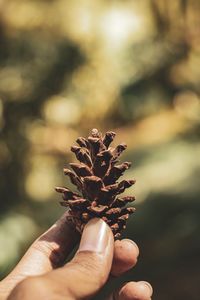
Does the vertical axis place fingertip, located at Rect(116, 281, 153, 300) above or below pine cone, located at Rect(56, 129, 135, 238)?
below

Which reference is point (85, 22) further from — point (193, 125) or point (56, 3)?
point (193, 125)

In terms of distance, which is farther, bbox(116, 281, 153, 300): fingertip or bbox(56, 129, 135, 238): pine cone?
bbox(116, 281, 153, 300): fingertip

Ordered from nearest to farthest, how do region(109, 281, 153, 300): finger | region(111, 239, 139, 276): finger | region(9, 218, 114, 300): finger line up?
region(9, 218, 114, 300): finger < region(111, 239, 139, 276): finger < region(109, 281, 153, 300): finger

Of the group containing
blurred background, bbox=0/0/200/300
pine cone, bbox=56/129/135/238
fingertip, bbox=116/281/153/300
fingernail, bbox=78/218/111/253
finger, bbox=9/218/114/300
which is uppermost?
blurred background, bbox=0/0/200/300

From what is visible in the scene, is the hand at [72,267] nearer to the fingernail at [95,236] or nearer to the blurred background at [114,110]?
the fingernail at [95,236]

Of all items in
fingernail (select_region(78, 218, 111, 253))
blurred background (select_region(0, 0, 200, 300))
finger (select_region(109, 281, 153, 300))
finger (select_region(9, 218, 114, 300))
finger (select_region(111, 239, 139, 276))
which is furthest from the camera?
blurred background (select_region(0, 0, 200, 300))

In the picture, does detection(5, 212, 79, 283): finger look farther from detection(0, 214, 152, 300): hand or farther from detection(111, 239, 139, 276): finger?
detection(111, 239, 139, 276): finger

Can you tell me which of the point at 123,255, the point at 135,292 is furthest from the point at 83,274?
the point at 135,292

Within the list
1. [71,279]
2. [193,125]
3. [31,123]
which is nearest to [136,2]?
[193,125]

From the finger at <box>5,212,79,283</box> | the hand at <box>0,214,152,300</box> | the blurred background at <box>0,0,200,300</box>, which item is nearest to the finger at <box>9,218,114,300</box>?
the hand at <box>0,214,152,300</box>
